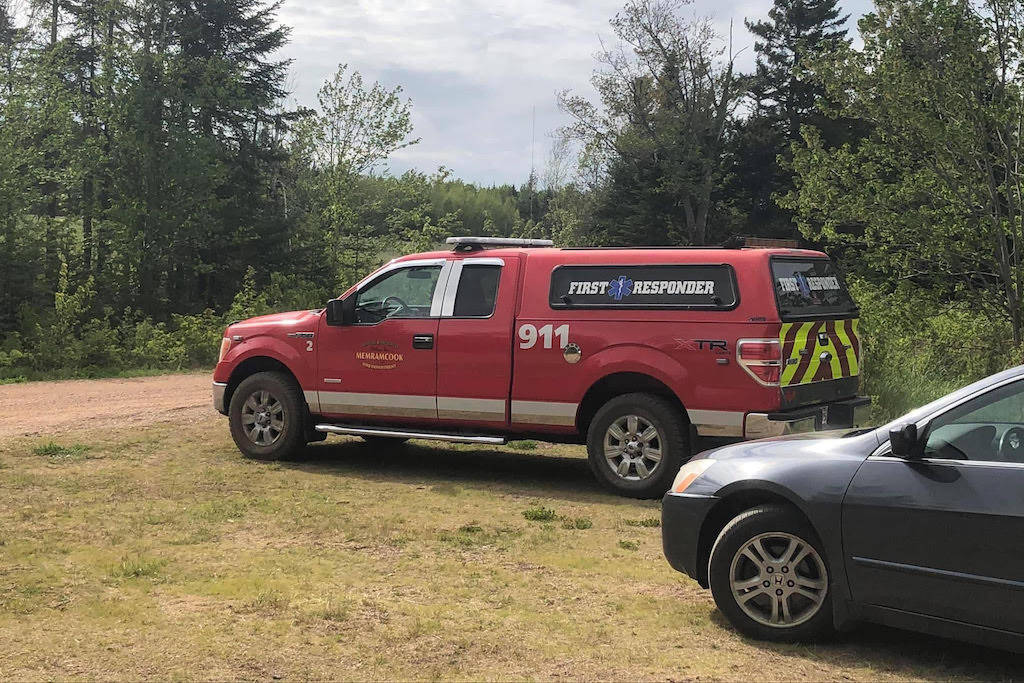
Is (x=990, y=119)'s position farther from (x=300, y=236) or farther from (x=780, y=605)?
(x=300, y=236)

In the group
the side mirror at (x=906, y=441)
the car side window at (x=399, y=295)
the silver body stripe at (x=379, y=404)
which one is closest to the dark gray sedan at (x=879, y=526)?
the side mirror at (x=906, y=441)

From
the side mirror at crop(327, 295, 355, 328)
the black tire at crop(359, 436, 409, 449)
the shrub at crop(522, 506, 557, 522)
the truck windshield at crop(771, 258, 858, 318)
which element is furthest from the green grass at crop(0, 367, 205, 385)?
the truck windshield at crop(771, 258, 858, 318)

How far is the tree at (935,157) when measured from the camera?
42.4 ft

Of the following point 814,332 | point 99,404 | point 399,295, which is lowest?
point 99,404

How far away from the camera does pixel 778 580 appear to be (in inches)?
186

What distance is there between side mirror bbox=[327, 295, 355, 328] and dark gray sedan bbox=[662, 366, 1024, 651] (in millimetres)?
5171

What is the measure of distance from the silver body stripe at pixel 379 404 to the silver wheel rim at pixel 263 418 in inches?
19.9

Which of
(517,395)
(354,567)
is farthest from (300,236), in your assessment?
(354,567)

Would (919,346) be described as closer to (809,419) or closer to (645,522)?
(809,419)

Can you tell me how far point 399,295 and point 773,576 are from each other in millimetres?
5466

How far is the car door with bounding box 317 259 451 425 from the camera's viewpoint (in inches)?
362

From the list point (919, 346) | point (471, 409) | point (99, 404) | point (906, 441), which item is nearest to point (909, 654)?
point (906, 441)

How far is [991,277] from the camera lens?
45.6 feet

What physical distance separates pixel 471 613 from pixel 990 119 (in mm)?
10589
